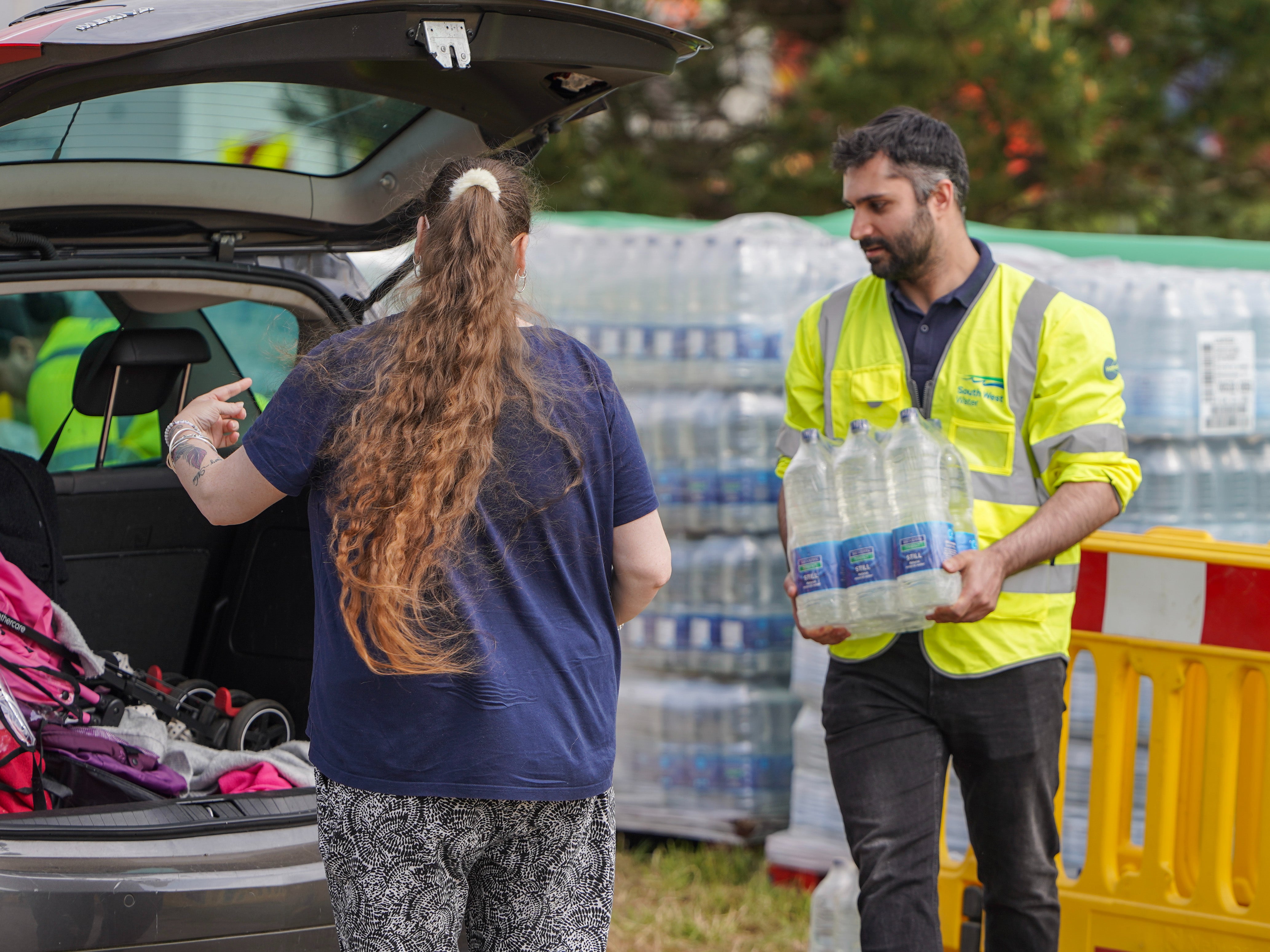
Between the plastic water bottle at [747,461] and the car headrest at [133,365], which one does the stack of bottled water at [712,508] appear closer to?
the plastic water bottle at [747,461]

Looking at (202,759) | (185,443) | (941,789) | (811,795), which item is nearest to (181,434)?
(185,443)

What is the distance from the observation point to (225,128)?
3.10m

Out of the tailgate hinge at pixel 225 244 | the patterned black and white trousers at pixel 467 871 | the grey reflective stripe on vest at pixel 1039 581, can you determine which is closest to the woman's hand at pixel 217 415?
the patterned black and white trousers at pixel 467 871

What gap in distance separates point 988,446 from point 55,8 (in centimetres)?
206

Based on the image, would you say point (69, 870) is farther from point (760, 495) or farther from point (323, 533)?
point (760, 495)

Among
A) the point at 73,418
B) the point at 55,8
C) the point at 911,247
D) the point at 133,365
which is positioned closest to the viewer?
the point at 55,8

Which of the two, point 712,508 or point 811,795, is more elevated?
point 712,508

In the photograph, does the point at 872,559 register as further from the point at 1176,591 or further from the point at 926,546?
the point at 1176,591

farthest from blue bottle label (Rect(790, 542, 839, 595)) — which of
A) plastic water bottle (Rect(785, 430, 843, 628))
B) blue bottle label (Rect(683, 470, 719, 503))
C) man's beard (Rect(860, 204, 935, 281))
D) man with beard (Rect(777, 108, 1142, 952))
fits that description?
blue bottle label (Rect(683, 470, 719, 503))

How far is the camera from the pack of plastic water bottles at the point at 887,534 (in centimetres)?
274

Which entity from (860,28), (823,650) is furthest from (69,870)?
(860,28)

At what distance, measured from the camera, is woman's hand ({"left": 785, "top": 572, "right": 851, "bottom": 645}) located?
Result: 2865 millimetres

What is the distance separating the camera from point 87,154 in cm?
297

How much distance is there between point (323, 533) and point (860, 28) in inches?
296
